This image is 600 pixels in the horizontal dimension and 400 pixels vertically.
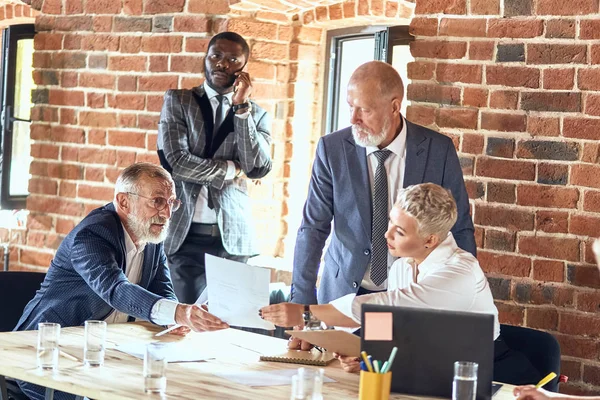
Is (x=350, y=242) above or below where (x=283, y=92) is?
below

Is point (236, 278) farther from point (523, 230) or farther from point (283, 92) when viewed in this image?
point (283, 92)

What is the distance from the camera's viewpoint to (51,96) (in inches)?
228

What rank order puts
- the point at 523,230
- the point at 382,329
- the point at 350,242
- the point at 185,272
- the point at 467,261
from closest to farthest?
1. the point at 382,329
2. the point at 467,261
3. the point at 350,242
4. the point at 523,230
5. the point at 185,272

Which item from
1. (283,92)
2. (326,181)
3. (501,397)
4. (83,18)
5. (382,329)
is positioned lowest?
(501,397)

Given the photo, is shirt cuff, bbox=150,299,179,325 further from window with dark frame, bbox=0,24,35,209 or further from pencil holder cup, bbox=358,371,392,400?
window with dark frame, bbox=0,24,35,209

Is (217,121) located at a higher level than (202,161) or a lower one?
higher

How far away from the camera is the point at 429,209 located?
3195mm

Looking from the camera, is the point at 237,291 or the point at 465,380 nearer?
the point at 465,380

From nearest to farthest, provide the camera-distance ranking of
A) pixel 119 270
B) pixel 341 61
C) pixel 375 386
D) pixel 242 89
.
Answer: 1. pixel 375 386
2. pixel 119 270
3. pixel 242 89
4. pixel 341 61

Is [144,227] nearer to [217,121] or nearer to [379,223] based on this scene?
[379,223]

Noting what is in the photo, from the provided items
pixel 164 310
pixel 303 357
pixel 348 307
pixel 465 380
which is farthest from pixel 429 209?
pixel 164 310

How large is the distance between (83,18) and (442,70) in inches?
86.9

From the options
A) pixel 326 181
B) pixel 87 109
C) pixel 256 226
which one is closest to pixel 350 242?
pixel 326 181

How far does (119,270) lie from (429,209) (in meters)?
1.05
